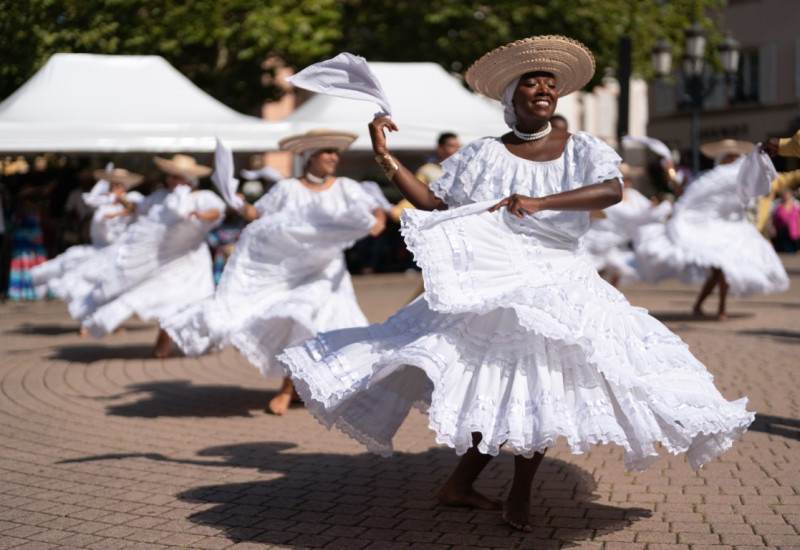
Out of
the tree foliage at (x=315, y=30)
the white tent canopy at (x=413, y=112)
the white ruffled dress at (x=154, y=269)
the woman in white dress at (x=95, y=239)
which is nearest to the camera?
the white ruffled dress at (x=154, y=269)

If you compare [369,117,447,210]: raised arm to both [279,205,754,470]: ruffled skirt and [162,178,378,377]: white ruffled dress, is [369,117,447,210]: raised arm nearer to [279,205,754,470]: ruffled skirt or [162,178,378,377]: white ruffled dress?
[279,205,754,470]: ruffled skirt

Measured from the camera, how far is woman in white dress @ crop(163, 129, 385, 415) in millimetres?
8008

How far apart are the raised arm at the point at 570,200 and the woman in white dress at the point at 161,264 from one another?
627 centimetres

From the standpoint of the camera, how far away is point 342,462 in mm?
6562

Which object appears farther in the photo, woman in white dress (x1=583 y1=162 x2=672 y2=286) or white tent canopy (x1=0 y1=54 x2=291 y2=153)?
white tent canopy (x1=0 y1=54 x2=291 y2=153)

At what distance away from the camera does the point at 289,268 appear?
27.4 ft

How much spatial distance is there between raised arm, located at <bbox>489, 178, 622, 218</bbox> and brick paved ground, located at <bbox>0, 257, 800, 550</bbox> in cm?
141


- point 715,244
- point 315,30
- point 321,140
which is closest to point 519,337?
point 321,140

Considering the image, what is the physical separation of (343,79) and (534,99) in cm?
88

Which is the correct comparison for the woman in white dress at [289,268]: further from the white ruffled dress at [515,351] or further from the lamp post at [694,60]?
the lamp post at [694,60]

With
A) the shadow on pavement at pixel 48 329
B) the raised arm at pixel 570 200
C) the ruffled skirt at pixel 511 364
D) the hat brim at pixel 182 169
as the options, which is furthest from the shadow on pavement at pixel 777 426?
the shadow on pavement at pixel 48 329

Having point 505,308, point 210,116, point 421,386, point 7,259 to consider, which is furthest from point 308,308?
point 7,259

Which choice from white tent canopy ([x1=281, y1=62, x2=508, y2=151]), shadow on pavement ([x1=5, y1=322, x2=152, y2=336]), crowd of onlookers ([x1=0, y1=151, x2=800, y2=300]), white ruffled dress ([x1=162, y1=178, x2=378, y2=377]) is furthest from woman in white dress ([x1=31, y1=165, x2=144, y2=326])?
white ruffled dress ([x1=162, y1=178, x2=378, y2=377])

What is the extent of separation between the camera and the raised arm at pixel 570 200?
4.93 metres
